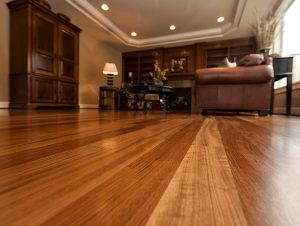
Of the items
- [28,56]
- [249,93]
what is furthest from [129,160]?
[28,56]

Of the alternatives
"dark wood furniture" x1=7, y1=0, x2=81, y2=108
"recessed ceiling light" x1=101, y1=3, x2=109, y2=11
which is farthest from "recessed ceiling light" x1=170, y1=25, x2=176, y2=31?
"dark wood furniture" x1=7, y1=0, x2=81, y2=108

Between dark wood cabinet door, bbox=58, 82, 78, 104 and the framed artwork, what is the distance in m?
3.07

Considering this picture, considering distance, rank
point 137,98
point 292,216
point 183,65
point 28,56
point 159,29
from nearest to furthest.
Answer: point 292,216
point 28,56
point 137,98
point 159,29
point 183,65

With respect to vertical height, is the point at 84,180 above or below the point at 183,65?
below

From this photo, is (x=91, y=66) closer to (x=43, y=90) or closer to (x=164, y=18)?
(x=43, y=90)

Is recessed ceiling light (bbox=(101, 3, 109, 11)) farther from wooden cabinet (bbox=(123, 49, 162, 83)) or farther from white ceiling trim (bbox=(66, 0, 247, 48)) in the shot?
wooden cabinet (bbox=(123, 49, 162, 83))

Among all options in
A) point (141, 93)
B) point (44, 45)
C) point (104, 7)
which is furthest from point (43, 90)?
point (104, 7)

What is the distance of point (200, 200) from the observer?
0.63 feet

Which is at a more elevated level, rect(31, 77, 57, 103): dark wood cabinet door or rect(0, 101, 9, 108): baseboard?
rect(31, 77, 57, 103): dark wood cabinet door

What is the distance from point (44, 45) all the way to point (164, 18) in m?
2.60

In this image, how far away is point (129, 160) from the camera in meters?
0.33

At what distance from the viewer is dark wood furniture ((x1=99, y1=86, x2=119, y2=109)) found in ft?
15.2

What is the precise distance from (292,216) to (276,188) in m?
0.07

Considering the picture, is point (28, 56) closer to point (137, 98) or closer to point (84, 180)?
point (137, 98)
